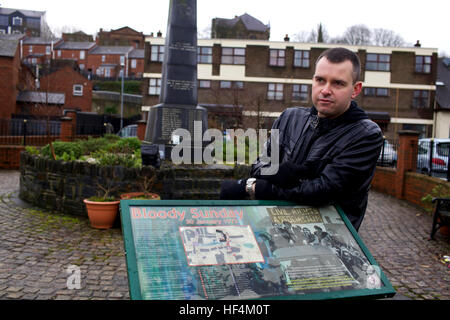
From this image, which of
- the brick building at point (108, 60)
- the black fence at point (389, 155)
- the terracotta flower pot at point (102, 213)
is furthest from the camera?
the brick building at point (108, 60)

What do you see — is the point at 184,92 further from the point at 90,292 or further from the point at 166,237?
the point at 166,237

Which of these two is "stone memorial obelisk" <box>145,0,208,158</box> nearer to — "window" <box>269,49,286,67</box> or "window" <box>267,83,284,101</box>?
"window" <box>267,83,284,101</box>

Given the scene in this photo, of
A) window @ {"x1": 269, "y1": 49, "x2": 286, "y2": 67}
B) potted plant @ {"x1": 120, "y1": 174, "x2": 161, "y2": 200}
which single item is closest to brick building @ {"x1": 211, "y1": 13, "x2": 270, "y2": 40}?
window @ {"x1": 269, "y1": 49, "x2": 286, "y2": 67}

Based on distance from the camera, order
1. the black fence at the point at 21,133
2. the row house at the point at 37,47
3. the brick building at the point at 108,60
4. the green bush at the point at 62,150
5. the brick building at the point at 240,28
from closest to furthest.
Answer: the green bush at the point at 62,150
the black fence at the point at 21,133
the brick building at the point at 240,28
the brick building at the point at 108,60
the row house at the point at 37,47

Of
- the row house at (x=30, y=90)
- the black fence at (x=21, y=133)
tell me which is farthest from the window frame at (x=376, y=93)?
the black fence at (x=21, y=133)

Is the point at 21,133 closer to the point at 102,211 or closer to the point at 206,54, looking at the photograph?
the point at 102,211

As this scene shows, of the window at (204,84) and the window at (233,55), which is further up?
the window at (233,55)

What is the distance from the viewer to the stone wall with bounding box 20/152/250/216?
315 inches

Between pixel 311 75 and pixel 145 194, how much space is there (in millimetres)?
34899

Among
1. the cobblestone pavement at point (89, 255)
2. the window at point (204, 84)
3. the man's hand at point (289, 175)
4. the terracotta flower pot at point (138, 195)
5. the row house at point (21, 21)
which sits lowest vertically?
the cobblestone pavement at point (89, 255)

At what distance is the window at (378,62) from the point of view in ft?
129

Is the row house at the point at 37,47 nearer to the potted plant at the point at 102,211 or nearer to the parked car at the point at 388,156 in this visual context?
the parked car at the point at 388,156

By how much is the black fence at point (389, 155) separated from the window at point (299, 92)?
21.8 m

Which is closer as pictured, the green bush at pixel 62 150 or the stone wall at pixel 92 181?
the stone wall at pixel 92 181
